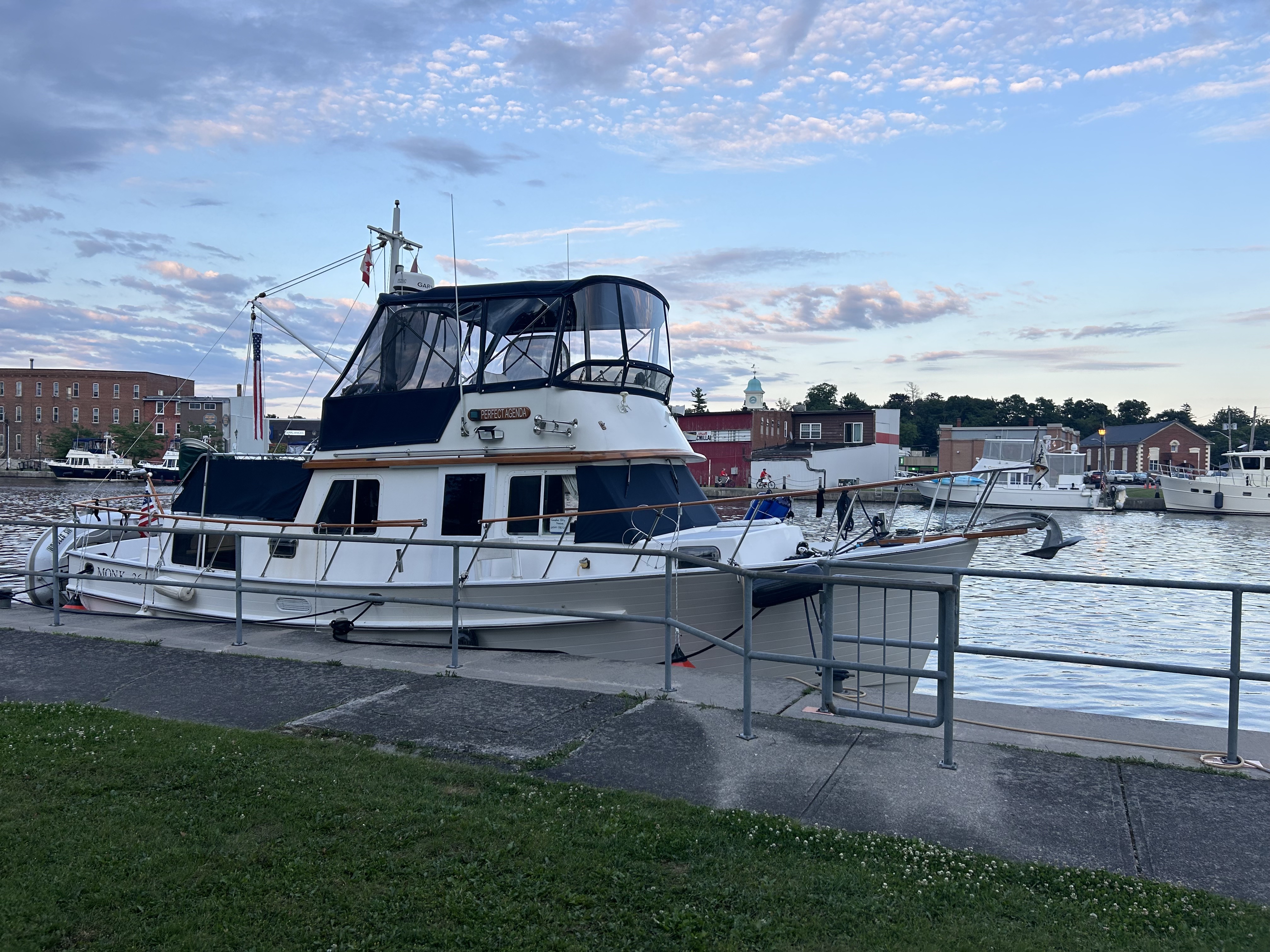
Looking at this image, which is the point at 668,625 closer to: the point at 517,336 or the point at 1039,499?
the point at 517,336

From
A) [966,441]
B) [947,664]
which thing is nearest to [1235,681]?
[947,664]

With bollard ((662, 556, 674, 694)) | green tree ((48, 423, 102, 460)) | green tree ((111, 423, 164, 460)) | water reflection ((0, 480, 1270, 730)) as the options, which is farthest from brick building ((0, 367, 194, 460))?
bollard ((662, 556, 674, 694))

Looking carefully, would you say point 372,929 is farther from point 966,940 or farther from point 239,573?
point 239,573

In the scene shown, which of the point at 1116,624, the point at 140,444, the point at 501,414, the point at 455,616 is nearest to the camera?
the point at 455,616

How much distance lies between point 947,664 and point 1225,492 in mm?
61214

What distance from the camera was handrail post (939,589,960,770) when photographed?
524 cm

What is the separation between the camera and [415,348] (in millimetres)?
11922

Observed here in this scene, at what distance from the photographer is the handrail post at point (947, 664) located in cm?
524

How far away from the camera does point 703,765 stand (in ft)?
17.9

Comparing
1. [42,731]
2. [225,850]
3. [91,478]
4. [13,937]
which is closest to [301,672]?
[42,731]

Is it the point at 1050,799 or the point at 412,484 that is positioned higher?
the point at 412,484

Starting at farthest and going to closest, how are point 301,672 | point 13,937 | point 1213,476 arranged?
point 1213,476 < point 301,672 < point 13,937

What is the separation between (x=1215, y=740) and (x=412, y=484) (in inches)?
345

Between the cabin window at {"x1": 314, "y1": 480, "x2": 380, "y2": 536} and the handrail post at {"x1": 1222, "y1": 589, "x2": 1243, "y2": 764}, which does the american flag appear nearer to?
the cabin window at {"x1": 314, "y1": 480, "x2": 380, "y2": 536}
